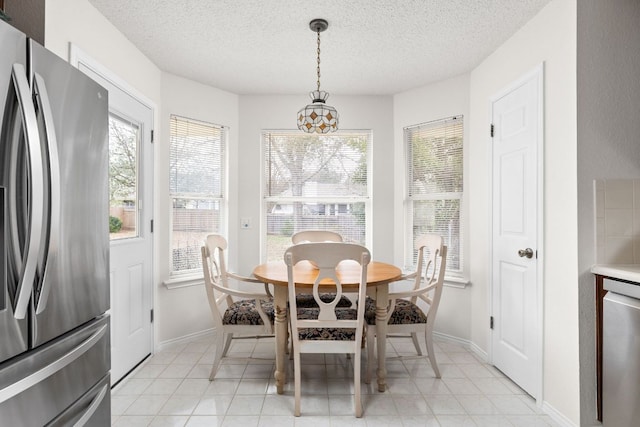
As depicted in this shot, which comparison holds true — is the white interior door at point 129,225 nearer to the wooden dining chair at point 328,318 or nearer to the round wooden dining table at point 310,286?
the round wooden dining table at point 310,286

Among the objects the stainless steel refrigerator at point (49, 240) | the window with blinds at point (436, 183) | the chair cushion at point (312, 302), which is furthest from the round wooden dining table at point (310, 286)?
the window with blinds at point (436, 183)

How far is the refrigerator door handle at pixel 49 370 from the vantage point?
0.93 m

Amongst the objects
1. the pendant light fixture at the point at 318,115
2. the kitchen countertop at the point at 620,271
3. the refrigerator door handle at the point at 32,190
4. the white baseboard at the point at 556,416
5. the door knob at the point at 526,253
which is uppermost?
the pendant light fixture at the point at 318,115

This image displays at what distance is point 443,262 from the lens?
8.20 ft

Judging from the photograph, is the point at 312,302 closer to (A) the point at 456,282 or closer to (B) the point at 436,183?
(A) the point at 456,282

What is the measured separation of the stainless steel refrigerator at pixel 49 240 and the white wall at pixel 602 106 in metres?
2.39

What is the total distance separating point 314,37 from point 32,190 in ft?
7.12

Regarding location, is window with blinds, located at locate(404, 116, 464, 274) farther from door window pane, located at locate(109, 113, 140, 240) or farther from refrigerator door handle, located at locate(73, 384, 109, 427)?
refrigerator door handle, located at locate(73, 384, 109, 427)

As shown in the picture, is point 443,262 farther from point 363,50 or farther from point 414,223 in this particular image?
point 363,50

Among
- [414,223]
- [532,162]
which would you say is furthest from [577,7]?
[414,223]

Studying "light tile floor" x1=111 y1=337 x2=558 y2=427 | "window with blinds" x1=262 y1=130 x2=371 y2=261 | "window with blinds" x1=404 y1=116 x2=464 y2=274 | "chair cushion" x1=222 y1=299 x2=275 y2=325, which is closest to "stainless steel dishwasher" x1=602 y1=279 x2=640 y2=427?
"light tile floor" x1=111 y1=337 x2=558 y2=427

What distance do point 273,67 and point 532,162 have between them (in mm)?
2212

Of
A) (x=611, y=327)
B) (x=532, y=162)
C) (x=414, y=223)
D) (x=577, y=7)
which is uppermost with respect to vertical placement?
(x=577, y=7)

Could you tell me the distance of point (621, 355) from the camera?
1.70 m
